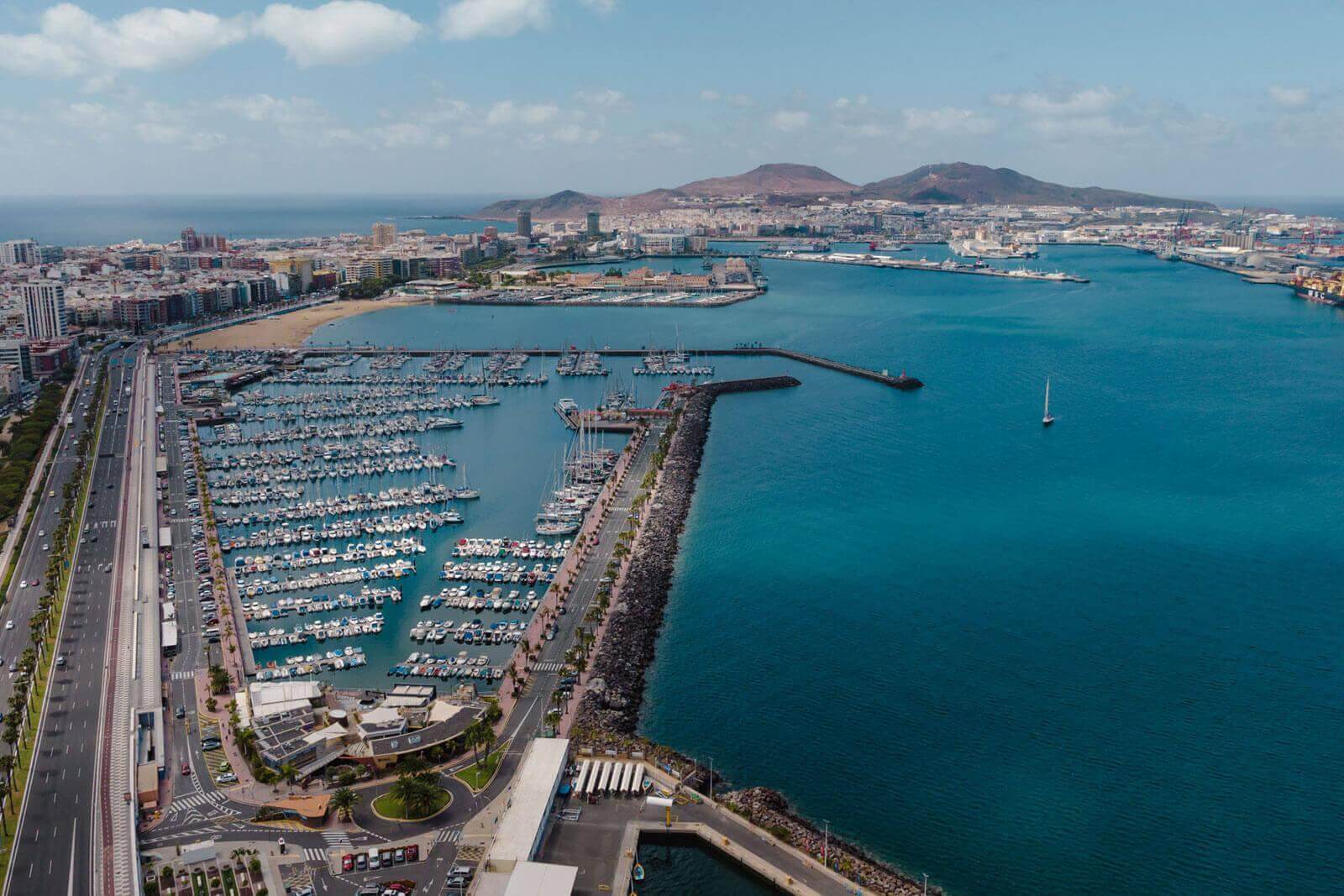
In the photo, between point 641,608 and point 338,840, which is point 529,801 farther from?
point 641,608

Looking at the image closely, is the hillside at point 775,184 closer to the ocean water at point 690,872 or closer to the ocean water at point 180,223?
the ocean water at point 180,223

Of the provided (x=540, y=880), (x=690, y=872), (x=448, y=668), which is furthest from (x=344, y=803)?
(x=448, y=668)

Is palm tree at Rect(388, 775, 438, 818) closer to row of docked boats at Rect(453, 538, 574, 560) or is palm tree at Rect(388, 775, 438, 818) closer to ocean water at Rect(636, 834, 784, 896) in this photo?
ocean water at Rect(636, 834, 784, 896)

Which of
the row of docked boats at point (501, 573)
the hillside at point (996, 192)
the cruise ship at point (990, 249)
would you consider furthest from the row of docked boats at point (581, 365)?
the hillside at point (996, 192)

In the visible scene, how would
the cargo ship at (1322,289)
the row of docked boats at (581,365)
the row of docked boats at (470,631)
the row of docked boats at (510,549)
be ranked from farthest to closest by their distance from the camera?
the cargo ship at (1322,289)
the row of docked boats at (581,365)
the row of docked boats at (510,549)
the row of docked boats at (470,631)

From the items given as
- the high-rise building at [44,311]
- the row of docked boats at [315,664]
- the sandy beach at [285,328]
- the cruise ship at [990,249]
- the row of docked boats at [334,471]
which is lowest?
the row of docked boats at [315,664]

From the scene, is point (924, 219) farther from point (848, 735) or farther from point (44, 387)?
point (848, 735)

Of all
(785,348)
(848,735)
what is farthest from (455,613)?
(785,348)
